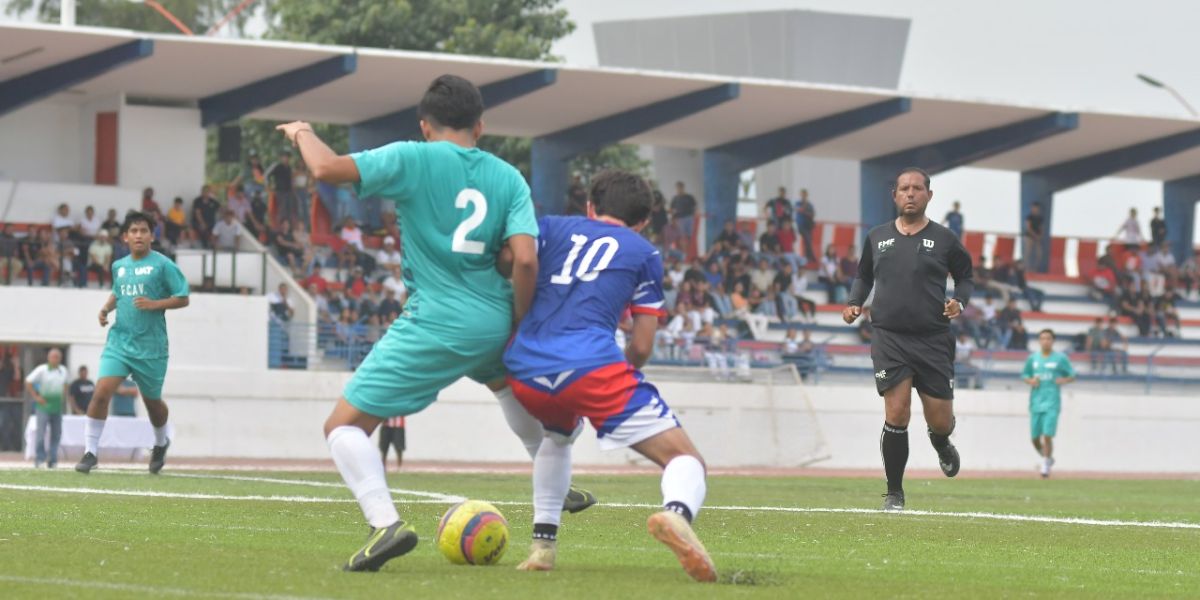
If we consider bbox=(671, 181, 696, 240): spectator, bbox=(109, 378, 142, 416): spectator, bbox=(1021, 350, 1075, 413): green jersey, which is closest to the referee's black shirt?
bbox=(1021, 350, 1075, 413): green jersey

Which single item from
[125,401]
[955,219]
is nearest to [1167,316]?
[955,219]

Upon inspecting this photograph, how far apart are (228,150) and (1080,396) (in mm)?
16392

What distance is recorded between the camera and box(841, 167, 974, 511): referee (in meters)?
12.6

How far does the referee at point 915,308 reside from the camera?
12.6 m

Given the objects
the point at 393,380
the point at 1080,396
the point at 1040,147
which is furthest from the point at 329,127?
the point at 393,380

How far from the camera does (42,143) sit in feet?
113

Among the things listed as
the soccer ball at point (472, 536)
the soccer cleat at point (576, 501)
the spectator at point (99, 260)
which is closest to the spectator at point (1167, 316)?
the spectator at point (99, 260)

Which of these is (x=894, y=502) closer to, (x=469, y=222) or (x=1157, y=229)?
(x=469, y=222)

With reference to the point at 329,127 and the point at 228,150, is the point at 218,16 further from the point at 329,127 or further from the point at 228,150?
the point at 228,150

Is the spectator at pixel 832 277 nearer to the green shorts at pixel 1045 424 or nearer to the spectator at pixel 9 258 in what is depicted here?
the green shorts at pixel 1045 424

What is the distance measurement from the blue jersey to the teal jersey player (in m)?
0.10

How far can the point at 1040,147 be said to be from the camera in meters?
43.4

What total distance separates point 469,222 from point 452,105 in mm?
472

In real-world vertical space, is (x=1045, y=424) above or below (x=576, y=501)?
below
